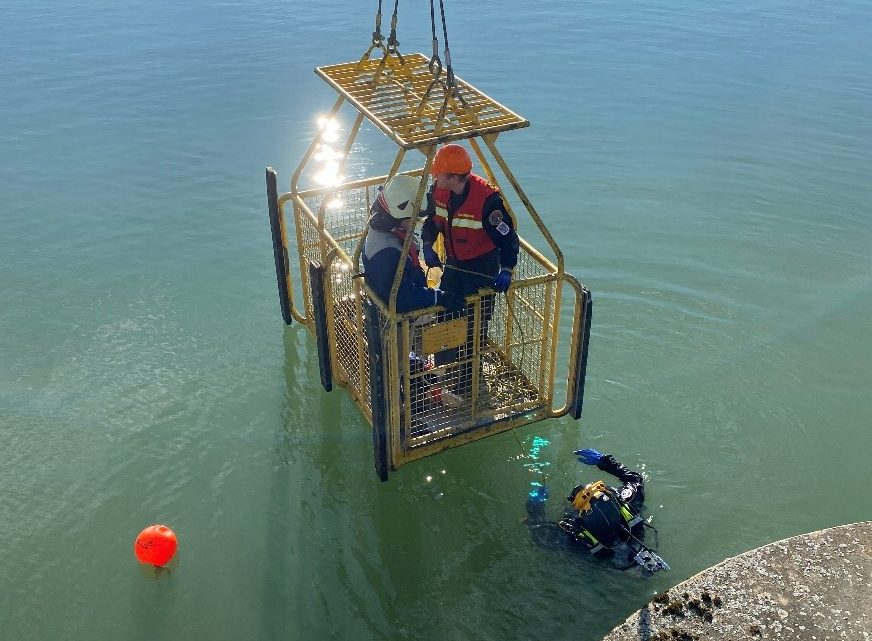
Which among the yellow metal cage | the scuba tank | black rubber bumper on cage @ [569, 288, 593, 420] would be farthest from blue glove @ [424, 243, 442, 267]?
the scuba tank

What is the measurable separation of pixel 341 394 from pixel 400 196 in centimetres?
285

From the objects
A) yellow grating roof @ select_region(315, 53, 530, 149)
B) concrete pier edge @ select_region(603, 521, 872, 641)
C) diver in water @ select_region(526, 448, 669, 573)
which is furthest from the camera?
diver in water @ select_region(526, 448, 669, 573)

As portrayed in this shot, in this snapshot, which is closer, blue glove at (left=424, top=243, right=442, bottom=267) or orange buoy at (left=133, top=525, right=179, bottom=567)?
orange buoy at (left=133, top=525, right=179, bottom=567)

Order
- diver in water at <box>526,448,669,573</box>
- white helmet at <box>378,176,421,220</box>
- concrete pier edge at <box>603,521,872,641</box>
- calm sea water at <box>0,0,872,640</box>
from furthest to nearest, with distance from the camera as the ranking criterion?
1. calm sea water at <box>0,0,872,640</box>
2. white helmet at <box>378,176,421,220</box>
3. diver in water at <box>526,448,669,573</box>
4. concrete pier edge at <box>603,521,872,641</box>

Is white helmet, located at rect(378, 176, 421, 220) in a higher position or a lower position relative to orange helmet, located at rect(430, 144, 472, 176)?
lower

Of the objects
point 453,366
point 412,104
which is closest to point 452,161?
point 412,104

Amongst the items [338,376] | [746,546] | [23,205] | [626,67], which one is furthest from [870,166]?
[23,205]

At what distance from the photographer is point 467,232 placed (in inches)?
274

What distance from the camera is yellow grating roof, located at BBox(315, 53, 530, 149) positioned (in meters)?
6.36

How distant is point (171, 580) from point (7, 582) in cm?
132

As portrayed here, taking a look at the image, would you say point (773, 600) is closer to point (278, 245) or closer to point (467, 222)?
point (467, 222)

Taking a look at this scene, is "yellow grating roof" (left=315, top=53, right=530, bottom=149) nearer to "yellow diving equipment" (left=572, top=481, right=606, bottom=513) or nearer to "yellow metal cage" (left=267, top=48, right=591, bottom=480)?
"yellow metal cage" (left=267, top=48, right=591, bottom=480)

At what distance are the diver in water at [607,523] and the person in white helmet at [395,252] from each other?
1.83 meters

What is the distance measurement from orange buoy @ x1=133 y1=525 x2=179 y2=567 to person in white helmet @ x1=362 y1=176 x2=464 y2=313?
104 inches
